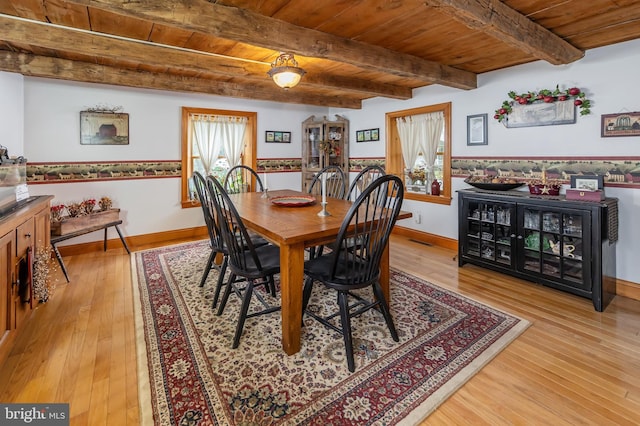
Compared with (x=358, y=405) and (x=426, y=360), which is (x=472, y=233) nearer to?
(x=426, y=360)

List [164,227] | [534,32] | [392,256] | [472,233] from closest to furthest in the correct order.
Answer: [534,32] < [472,233] < [392,256] < [164,227]

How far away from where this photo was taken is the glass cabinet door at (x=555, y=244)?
104 inches

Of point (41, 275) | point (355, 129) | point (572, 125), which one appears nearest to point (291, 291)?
point (41, 275)

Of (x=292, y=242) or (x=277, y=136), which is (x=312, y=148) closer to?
(x=277, y=136)

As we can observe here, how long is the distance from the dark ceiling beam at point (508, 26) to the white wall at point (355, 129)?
472 mm

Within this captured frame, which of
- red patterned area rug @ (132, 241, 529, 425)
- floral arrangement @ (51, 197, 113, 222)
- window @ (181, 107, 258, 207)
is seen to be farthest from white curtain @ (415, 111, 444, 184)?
floral arrangement @ (51, 197, 113, 222)

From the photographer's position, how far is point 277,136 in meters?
5.40

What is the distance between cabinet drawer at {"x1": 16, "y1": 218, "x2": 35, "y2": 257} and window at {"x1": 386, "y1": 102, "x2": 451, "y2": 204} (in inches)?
162

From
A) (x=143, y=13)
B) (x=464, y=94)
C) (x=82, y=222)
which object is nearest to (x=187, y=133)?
(x=82, y=222)

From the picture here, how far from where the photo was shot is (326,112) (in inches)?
233

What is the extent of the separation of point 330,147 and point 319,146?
19 centimetres

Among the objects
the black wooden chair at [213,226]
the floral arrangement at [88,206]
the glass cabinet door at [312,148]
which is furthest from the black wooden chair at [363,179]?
the floral arrangement at [88,206]

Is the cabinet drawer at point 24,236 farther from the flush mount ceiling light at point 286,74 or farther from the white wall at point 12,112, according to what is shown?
the flush mount ceiling light at point 286,74

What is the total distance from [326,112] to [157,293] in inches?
169
